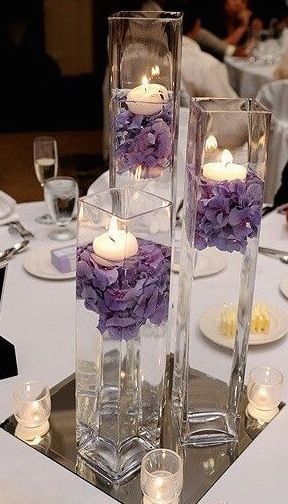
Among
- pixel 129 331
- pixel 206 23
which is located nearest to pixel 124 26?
pixel 129 331

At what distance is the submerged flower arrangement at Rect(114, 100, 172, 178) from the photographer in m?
1.14

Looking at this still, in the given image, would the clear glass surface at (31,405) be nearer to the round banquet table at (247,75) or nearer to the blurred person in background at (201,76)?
the blurred person in background at (201,76)

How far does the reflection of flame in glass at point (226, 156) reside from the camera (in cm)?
87

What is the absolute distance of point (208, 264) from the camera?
142 centimetres

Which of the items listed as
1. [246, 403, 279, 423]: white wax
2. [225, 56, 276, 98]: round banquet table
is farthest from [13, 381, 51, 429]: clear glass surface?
[225, 56, 276, 98]: round banquet table

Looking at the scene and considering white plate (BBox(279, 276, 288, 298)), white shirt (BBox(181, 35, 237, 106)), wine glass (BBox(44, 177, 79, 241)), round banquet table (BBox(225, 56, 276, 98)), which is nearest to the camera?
white plate (BBox(279, 276, 288, 298))

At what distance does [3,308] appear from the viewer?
1.26m

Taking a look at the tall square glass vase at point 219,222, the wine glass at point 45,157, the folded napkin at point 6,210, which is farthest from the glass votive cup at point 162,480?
the wine glass at point 45,157

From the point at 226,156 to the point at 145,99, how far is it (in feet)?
1.13

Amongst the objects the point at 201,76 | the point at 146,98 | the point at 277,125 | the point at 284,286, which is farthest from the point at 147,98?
the point at 277,125

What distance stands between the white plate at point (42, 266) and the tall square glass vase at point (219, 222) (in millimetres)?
416

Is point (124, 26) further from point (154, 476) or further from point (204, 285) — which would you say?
point (154, 476)

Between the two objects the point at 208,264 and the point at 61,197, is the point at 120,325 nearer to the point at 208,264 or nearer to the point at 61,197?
the point at 208,264

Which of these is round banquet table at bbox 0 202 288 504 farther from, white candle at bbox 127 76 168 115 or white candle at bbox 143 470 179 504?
white candle at bbox 127 76 168 115
